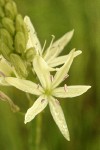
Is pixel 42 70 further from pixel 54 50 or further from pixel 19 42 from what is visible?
pixel 54 50

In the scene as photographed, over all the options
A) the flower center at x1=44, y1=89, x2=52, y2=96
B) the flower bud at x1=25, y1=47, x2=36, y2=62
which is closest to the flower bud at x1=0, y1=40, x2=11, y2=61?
the flower bud at x1=25, y1=47, x2=36, y2=62

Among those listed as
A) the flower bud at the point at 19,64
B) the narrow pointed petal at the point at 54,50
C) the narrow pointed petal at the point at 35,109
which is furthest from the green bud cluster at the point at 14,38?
the narrow pointed petal at the point at 54,50

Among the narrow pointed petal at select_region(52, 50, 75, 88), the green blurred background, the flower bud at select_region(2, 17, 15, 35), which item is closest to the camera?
the flower bud at select_region(2, 17, 15, 35)

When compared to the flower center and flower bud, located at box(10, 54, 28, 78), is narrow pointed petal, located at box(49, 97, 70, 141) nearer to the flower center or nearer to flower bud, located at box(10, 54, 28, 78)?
the flower center

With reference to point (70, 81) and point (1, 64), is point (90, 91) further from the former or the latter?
point (1, 64)

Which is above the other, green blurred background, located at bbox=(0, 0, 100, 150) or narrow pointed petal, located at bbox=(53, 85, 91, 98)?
green blurred background, located at bbox=(0, 0, 100, 150)

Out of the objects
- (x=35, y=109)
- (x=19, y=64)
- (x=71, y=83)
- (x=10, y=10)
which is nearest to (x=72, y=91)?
(x=35, y=109)
